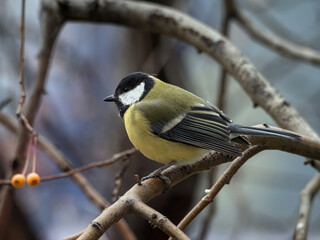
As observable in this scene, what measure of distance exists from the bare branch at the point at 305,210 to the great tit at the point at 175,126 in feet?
1.22

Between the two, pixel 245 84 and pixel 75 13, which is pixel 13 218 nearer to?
pixel 75 13

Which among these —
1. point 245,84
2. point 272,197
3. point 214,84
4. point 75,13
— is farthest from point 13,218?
point 272,197

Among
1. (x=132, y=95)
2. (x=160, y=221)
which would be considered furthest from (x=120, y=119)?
(x=160, y=221)

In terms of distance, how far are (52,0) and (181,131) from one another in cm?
85

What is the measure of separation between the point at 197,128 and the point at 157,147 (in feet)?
0.50

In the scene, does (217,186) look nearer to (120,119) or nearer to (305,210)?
(305,210)

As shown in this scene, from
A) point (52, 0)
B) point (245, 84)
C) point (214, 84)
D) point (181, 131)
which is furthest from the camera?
point (214, 84)

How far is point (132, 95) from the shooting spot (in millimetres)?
1688

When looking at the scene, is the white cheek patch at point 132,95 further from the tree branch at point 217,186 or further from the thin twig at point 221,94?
the tree branch at point 217,186

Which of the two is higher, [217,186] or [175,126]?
[175,126]

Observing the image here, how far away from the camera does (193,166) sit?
137cm

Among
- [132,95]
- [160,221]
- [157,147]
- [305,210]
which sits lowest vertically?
[305,210]

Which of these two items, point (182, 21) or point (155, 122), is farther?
point (182, 21)

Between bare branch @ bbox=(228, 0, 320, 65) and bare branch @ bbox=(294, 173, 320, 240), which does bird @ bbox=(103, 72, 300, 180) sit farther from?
bare branch @ bbox=(228, 0, 320, 65)
